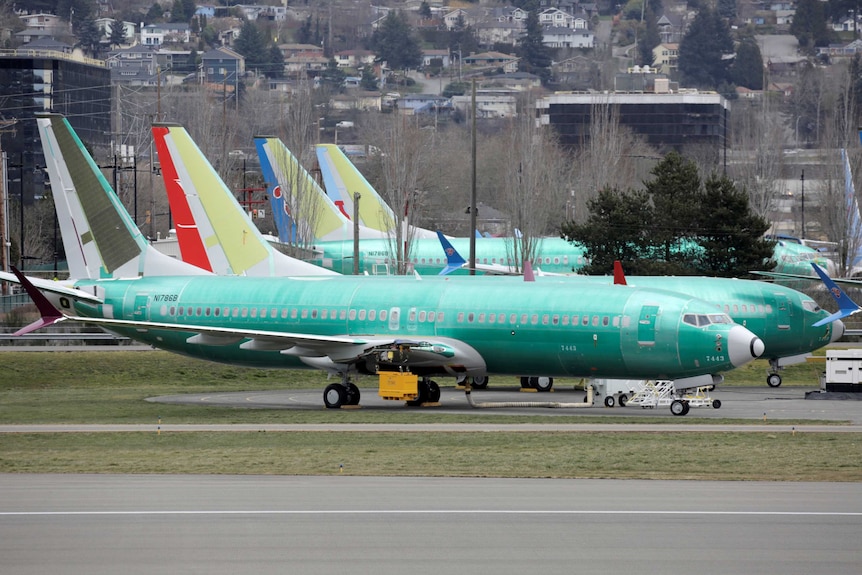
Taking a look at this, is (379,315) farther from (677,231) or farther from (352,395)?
(677,231)

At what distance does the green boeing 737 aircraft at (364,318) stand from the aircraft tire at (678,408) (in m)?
0.74

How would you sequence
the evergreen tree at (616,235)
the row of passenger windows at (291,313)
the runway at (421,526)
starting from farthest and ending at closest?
1. the evergreen tree at (616,235)
2. the row of passenger windows at (291,313)
3. the runway at (421,526)

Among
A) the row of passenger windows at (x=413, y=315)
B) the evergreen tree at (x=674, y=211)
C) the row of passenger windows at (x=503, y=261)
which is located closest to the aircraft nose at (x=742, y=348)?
the row of passenger windows at (x=413, y=315)

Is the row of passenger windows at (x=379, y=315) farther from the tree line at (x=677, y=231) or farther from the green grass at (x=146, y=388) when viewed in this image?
the tree line at (x=677, y=231)

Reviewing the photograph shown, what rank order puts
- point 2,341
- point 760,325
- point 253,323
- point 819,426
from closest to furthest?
point 819,426, point 253,323, point 760,325, point 2,341

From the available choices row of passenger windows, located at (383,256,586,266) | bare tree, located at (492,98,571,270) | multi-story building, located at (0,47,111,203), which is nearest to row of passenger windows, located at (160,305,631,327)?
row of passenger windows, located at (383,256,586,266)

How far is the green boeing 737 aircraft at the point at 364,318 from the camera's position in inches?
1647

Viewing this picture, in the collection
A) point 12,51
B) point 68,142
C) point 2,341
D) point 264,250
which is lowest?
point 2,341

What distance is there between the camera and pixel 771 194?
114m

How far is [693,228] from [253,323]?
2974 centimetres

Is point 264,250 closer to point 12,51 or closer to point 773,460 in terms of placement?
point 773,460

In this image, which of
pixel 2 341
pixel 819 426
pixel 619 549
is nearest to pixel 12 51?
pixel 2 341

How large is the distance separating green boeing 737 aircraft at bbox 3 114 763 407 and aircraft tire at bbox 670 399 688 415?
740 mm

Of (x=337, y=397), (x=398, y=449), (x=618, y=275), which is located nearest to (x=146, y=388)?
(x=337, y=397)
